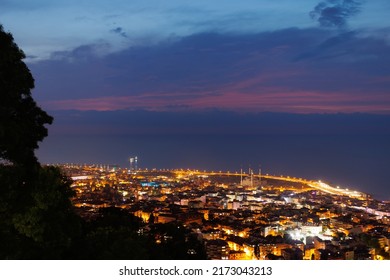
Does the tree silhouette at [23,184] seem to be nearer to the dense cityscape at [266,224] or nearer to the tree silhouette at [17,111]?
the tree silhouette at [17,111]

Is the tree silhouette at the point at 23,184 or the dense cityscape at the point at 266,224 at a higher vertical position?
the tree silhouette at the point at 23,184

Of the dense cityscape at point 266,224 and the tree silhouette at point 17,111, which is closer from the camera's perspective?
the tree silhouette at point 17,111

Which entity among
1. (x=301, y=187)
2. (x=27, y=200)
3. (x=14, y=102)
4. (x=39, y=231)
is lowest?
(x=301, y=187)

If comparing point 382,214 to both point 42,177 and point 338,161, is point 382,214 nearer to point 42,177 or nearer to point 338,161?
point 42,177

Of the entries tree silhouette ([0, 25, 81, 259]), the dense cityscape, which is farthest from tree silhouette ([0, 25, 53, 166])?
the dense cityscape

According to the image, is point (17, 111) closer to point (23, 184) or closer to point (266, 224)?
point (23, 184)

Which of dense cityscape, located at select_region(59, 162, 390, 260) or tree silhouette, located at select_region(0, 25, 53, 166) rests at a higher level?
tree silhouette, located at select_region(0, 25, 53, 166)

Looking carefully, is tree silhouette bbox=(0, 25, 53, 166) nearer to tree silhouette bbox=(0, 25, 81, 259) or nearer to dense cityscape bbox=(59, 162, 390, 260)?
tree silhouette bbox=(0, 25, 81, 259)

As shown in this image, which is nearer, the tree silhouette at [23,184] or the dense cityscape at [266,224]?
the tree silhouette at [23,184]

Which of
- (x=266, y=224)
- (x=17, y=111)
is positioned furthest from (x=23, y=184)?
(x=266, y=224)

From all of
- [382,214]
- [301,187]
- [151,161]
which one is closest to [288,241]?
[382,214]

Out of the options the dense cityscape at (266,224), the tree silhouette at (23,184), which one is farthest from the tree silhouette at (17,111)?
the dense cityscape at (266,224)
